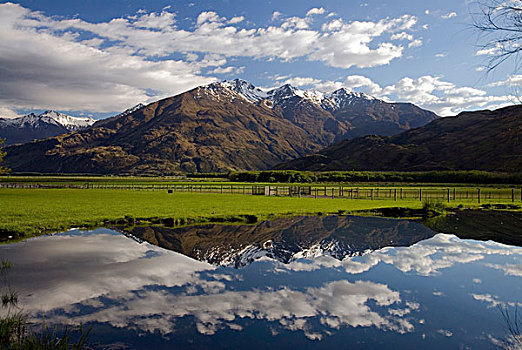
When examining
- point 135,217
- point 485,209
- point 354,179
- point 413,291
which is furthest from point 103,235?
point 354,179

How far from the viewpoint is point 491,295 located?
517 inches

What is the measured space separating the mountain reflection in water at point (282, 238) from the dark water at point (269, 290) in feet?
0.58

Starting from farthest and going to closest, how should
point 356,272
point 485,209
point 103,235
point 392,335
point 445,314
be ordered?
point 485,209
point 103,235
point 356,272
point 445,314
point 392,335

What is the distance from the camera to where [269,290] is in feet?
44.1

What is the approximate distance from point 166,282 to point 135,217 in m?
18.5

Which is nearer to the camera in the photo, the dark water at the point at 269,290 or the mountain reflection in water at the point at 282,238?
the dark water at the point at 269,290

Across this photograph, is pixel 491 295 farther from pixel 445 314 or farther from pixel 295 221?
pixel 295 221

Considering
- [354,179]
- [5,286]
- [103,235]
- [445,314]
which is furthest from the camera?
[354,179]

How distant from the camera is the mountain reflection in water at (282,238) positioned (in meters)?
20.1

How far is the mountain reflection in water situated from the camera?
65.9ft

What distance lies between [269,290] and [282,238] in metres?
11.6

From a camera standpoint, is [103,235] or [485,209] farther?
[485,209]

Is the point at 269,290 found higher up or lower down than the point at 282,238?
higher up

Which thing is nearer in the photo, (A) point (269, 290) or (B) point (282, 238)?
(A) point (269, 290)
